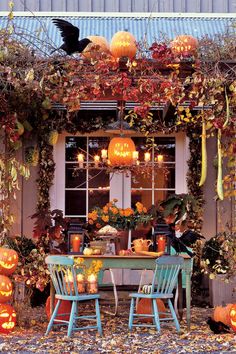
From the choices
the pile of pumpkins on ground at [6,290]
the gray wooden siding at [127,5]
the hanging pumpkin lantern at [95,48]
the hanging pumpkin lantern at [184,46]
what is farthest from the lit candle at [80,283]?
the gray wooden siding at [127,5]

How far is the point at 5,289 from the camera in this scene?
7.61 meters

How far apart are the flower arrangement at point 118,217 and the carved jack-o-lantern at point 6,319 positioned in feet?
6.92

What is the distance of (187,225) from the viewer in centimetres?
1027

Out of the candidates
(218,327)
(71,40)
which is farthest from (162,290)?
(71,40)

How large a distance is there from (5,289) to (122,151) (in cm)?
231

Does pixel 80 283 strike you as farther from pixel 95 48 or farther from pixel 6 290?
pixel 95 48

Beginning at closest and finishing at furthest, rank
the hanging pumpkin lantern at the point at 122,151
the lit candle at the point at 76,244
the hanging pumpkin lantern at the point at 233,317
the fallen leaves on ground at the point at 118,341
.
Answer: the fallen leaves on ground at the point at 118,341
the hanging pumpkin lantern at the point at 233,317
the lit candle at the point at 76,244
the hanging pumpkin lantern at the point at 122,151

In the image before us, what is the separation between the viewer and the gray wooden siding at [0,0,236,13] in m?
11.8

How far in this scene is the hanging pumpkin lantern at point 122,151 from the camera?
8.98 metres

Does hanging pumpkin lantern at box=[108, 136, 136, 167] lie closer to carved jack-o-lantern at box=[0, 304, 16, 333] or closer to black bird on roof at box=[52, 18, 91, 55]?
black bird on roof at box=[52, 18, 91, 55]

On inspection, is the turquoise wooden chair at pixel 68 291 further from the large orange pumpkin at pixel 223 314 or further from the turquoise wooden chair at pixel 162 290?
the large orange pumpkin at pixel 223 314

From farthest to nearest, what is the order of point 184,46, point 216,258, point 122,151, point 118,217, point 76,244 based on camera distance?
1. point 216,258
2. point 118,217
3. point 122,151
4. point 76,244
5. point 184,46

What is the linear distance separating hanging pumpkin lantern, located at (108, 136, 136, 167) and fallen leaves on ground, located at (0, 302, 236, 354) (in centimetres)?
194

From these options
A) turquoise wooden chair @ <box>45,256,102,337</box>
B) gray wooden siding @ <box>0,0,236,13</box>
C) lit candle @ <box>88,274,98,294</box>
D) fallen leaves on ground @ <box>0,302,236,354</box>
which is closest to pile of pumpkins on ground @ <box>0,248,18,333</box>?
fallen leaves on ground @ <box>0,302,236,354</box>
